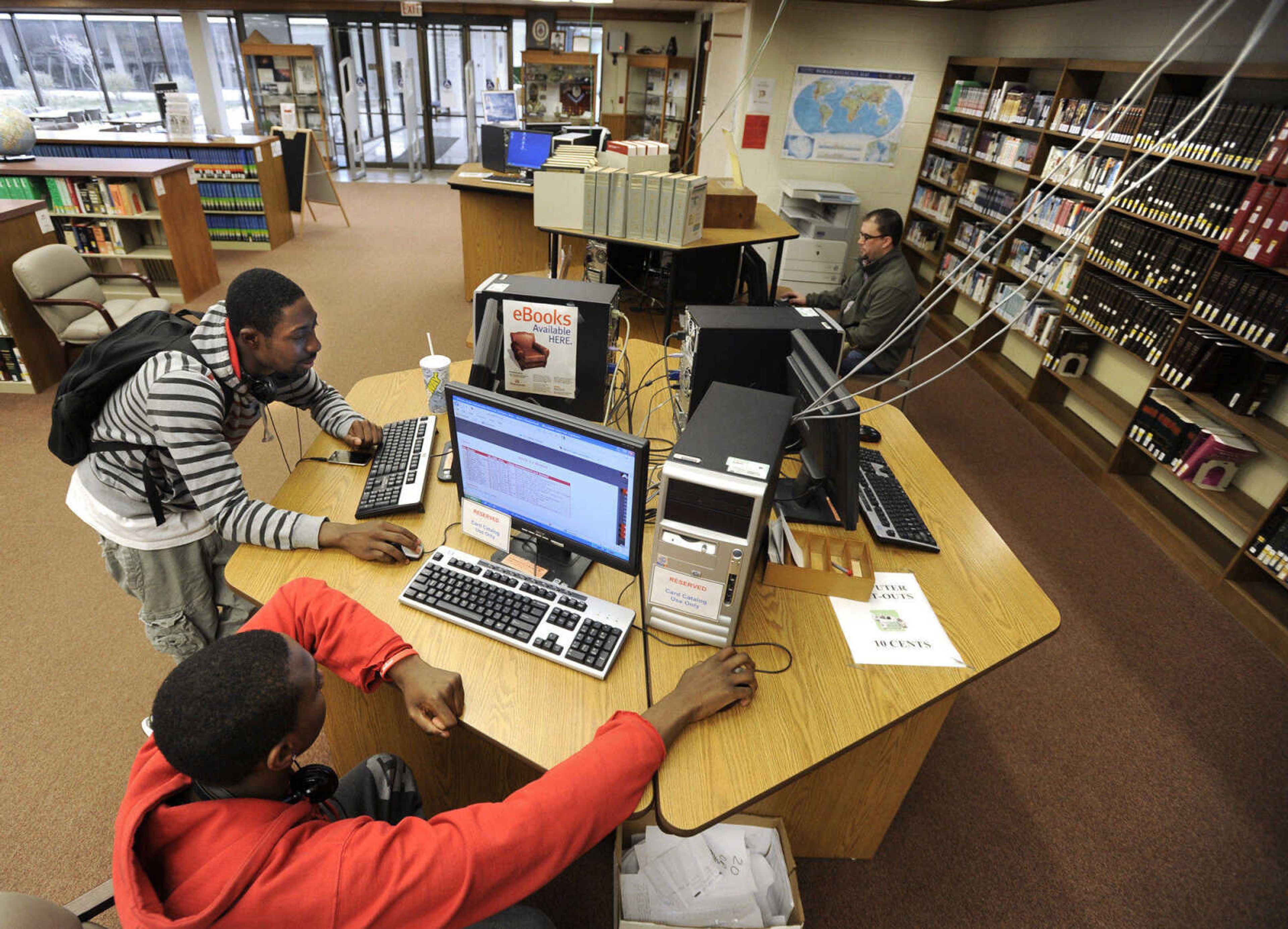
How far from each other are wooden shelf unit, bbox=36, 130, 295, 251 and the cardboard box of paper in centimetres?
591

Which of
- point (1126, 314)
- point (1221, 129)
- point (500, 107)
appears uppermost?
point (1221, 129)

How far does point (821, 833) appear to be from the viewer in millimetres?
1775

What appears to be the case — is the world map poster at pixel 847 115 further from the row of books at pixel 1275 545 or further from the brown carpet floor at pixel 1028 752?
the row of books at pixel 1275 545

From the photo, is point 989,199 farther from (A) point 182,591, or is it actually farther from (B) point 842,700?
(A) point 182,591

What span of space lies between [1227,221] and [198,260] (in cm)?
653

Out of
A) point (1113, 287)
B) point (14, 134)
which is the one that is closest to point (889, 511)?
point (1113, 287)

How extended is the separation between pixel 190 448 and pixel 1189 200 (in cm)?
414

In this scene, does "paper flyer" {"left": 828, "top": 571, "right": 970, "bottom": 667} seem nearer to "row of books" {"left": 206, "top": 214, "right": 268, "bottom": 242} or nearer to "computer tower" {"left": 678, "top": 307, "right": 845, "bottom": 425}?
"computer tower" {"left": 678, "top": 307, "right": 845, "bottom": 425}

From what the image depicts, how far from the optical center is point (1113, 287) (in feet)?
11.9

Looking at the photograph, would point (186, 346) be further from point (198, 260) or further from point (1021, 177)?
point (1021, 177)

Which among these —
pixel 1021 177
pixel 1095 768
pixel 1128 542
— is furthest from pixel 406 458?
pixel 1021 177

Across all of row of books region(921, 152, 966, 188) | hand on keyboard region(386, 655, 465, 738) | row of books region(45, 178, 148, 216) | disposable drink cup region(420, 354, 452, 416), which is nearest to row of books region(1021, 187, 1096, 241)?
row of books region(921, 152, 966, 188)

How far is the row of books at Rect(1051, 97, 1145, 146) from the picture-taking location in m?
3.57

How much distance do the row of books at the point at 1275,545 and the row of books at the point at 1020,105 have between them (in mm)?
2867
